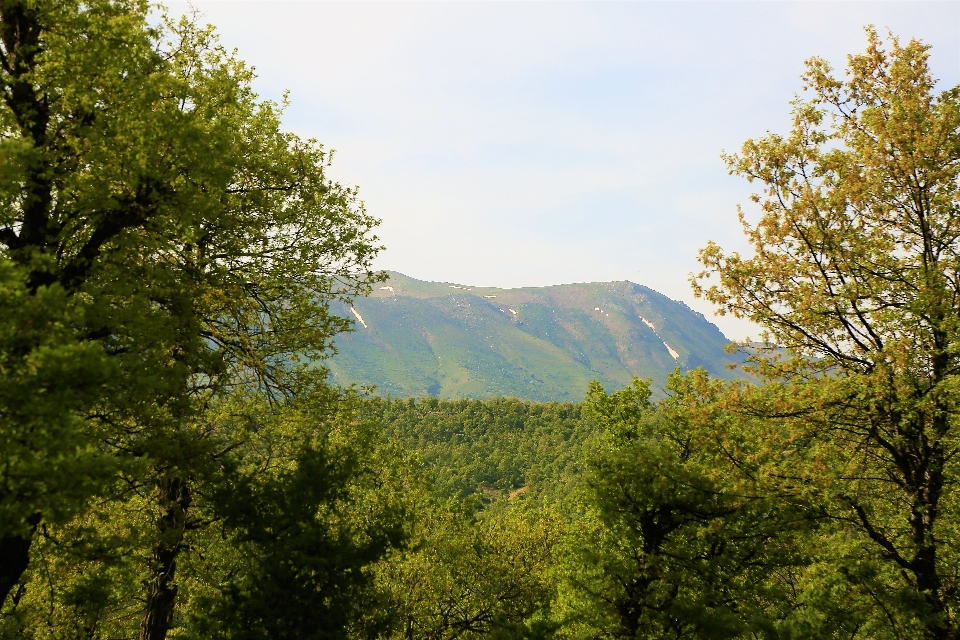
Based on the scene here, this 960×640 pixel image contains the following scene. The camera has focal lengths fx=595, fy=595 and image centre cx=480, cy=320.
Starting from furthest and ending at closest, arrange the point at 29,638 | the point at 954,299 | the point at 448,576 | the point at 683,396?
the point at 448,576 → the point at 29,638 → the point at 683,396 → the point at 954,299

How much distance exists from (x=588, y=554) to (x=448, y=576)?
1109 centimetres

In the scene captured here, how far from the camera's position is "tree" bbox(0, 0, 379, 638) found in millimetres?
7398

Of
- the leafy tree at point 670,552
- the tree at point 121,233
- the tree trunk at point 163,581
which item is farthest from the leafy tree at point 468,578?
the tree at point 121,233

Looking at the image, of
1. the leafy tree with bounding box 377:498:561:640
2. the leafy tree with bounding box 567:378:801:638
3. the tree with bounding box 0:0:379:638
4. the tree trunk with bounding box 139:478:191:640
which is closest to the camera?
the tree with bounding box 0:0:379:638

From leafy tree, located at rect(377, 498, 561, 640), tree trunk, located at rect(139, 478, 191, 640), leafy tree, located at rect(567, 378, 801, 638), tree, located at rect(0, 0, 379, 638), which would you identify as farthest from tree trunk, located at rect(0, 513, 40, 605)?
leafy tree, located at rect(567, 378, 801, 638)

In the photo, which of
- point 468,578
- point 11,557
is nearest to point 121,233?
point 11,557

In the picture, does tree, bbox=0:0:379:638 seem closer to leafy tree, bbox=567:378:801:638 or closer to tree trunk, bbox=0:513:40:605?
tree trunk, bbox=0:513:40:605

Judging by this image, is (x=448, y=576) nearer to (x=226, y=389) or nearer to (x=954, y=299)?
(x=226, y=389)

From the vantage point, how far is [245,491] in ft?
38.2

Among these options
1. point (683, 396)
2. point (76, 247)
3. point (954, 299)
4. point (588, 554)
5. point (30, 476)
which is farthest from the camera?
point (588, 554)

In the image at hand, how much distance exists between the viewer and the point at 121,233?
10.4 metres

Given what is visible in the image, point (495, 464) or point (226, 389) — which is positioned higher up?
point (226, 389)

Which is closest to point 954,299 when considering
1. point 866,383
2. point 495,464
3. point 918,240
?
point 918,240

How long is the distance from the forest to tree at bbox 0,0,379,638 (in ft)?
0.22
